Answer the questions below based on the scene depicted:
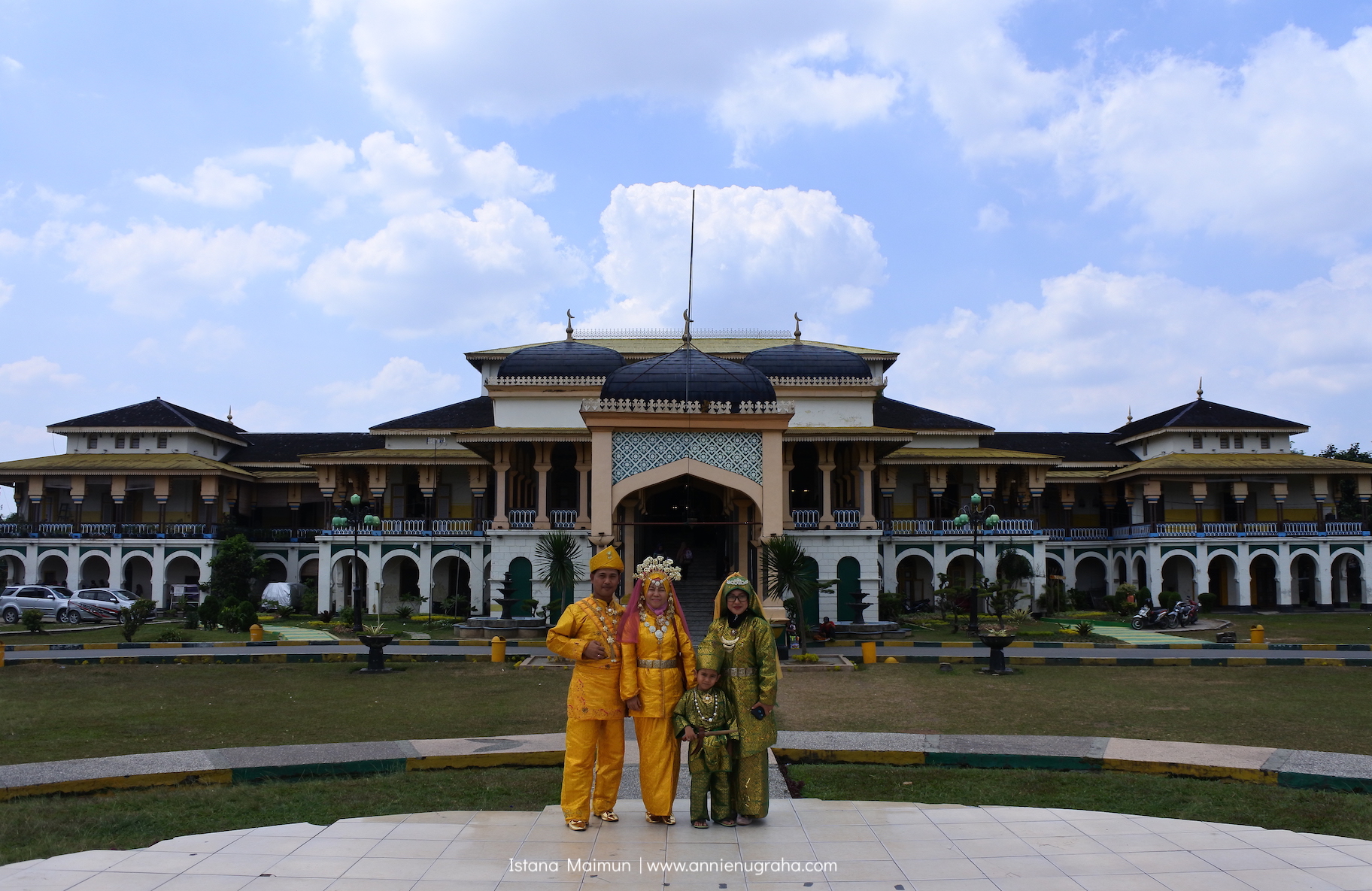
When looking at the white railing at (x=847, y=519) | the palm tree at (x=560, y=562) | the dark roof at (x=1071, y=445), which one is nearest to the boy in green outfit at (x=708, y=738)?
the palm tree at (x=560, y=562)

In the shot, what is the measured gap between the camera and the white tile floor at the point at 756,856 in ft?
17.4

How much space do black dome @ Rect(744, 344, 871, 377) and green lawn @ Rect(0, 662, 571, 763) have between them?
14.5 metres

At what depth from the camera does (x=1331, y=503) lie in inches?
1351

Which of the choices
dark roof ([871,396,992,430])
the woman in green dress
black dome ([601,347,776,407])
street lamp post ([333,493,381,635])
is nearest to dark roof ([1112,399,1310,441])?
dark roof ([871,396,992,430])

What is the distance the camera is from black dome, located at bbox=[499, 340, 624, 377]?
28859 millimetres

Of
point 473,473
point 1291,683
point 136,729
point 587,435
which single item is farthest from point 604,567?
point 473,473

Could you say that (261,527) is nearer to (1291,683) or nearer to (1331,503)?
(1291,683)

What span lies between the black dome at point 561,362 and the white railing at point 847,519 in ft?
26.3

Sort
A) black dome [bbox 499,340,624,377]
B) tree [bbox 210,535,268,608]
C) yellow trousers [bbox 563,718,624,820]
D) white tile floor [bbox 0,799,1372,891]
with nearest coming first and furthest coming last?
white tile floor [bbox 0,799,1372,891] → yellow trousers [bbox 563,718,624,820] → black dome [bbox 499,340,624,377] → tree [bbox 210,535,268,608]

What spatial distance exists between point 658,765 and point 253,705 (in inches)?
331

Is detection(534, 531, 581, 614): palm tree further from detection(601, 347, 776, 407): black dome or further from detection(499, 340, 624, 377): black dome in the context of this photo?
detection(499, 340, 624, 377): black dome

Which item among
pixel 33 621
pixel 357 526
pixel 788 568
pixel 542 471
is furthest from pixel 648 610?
pixel 33 621

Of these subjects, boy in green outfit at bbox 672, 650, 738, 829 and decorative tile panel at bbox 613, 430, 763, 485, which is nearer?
boy in green outfit at bbox 672, 650, 738, 829

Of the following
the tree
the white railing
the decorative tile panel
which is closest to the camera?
the decorative tile panel
